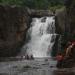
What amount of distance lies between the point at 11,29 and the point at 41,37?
4.68m

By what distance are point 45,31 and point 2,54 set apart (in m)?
7.37

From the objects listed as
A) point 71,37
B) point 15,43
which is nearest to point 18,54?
point 15,43

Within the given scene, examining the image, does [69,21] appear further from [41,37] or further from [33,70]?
[33,70]

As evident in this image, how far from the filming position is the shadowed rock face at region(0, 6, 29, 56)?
49.7m

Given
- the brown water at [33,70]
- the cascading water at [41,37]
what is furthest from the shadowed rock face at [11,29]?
the brown water at [33,70]

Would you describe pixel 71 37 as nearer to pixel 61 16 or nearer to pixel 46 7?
pixel 61 16

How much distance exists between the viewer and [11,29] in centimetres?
5031

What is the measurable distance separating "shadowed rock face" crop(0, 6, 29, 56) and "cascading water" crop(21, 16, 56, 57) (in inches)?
61.1

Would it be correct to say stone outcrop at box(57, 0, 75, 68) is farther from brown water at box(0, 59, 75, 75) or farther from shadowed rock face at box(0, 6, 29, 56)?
brown water at box(0, 59, 75, 75)

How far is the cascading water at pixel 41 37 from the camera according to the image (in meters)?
49.6

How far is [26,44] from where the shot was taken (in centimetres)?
5216

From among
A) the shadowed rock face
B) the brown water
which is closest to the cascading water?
the shadowed rock face

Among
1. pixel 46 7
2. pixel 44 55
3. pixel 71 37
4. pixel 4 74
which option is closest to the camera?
pixel 4 74

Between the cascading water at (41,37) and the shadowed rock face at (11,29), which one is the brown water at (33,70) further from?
the shadowed rock face at (11,29)
